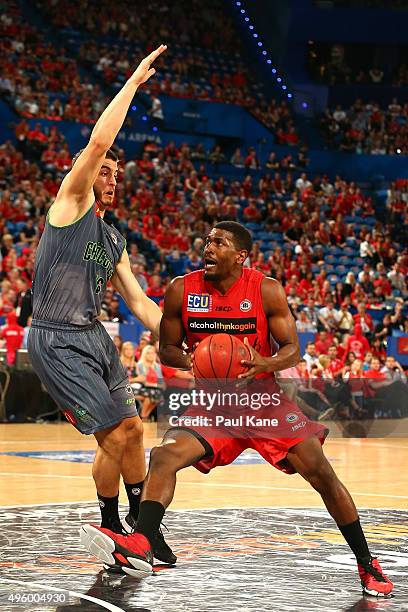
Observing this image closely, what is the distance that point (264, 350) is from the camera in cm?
640

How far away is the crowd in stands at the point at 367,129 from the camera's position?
35938 mm

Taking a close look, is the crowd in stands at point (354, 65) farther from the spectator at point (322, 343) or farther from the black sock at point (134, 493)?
the black sock at point (134, 493)

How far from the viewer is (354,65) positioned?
134 ft

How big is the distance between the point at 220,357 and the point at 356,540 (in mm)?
1145

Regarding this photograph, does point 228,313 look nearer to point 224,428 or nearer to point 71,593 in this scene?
point 224,428

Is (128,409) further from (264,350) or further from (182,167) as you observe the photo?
(182,167)

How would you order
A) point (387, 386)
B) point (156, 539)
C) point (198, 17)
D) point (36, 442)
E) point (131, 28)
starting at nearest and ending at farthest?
point (156, 539) → point (36, 442) → point (387, 386) → point (131, 28) → point (198, 17)

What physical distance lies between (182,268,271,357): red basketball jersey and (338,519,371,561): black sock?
3.40 feet

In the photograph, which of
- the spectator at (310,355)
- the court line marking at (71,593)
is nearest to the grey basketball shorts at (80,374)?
the court line marking at (71,593)

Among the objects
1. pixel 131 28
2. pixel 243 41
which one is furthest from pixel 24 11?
pixel 243 41

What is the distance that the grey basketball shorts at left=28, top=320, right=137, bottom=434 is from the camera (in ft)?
20.6

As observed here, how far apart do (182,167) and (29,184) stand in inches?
257

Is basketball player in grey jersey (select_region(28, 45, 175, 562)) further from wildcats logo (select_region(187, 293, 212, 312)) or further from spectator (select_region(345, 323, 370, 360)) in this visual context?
spectator (select_region(345, 323, 370, 360))

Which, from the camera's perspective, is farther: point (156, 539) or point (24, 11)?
point (24, 11)
